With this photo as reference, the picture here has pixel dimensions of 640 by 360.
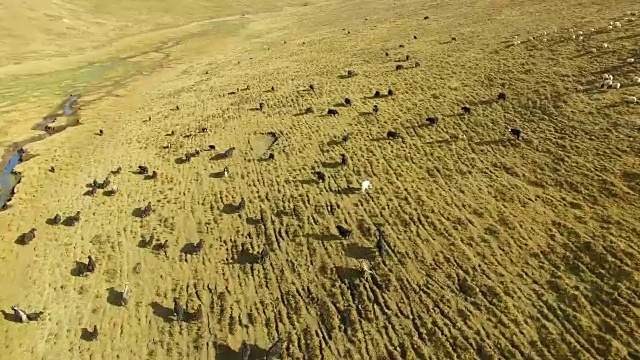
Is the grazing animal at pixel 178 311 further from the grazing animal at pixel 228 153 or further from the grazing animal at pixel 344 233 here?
the grazing animal at pixel 228 153

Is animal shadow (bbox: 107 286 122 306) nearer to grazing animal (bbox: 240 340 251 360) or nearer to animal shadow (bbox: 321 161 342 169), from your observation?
grazing animal (bbox: 240 340 251 360)

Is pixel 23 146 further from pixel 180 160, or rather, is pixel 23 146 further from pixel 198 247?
pixel 198 247

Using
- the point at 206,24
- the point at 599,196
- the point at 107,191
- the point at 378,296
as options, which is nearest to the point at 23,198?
the point at 107,191

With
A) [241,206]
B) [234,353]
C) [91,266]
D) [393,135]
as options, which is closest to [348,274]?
[234,353]

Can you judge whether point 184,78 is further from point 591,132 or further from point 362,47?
point 591,132

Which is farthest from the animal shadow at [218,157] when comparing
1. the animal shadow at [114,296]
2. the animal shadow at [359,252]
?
the animal shadow at [359,252]

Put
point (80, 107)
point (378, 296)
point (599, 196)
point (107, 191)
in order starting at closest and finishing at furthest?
point (378, 296) → point (599, 196) → point (107, 191) → point (80, 107)
